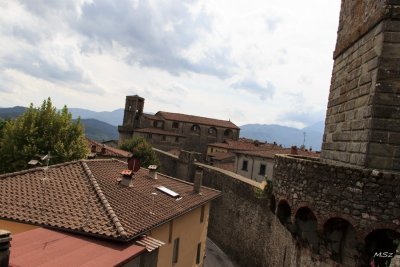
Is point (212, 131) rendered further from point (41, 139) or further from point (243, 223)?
point (41, 139)

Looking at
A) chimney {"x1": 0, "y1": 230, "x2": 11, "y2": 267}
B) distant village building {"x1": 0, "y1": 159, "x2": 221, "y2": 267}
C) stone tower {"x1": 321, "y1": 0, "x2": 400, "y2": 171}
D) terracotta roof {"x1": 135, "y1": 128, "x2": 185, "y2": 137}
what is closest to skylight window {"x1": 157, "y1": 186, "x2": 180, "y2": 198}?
distant village building {"x1": 0, "y1": 159, "x2": 221, "y2": 267}

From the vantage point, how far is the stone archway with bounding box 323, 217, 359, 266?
5945mm

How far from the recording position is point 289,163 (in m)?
7.60

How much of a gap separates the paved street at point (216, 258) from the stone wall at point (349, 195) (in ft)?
71.7

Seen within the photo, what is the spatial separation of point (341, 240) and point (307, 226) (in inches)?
31.1

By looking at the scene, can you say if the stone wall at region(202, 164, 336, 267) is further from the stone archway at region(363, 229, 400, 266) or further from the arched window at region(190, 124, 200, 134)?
the arched window at region(190, 124, 200, 134)

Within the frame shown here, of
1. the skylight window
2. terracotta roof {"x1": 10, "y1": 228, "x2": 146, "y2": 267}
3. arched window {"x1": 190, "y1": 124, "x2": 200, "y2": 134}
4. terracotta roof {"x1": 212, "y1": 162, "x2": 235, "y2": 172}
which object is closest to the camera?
terracotta roof {"x1": 10, "y1": 228, "x2": 146, "y2": 267}

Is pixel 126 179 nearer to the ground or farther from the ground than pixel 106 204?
farther from the ground

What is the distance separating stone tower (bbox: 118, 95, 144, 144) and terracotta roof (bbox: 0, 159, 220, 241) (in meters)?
55.4

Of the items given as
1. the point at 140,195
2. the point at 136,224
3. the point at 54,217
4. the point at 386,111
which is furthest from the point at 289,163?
the point at 140,195

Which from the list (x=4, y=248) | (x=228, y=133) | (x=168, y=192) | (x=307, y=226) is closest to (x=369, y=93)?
(x=307, y=226)

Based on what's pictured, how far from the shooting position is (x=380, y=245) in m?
5.66

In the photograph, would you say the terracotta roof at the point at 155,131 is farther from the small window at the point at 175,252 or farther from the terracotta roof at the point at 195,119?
the small window at the point at 175,252

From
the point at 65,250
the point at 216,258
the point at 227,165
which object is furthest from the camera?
the point at 227,165
